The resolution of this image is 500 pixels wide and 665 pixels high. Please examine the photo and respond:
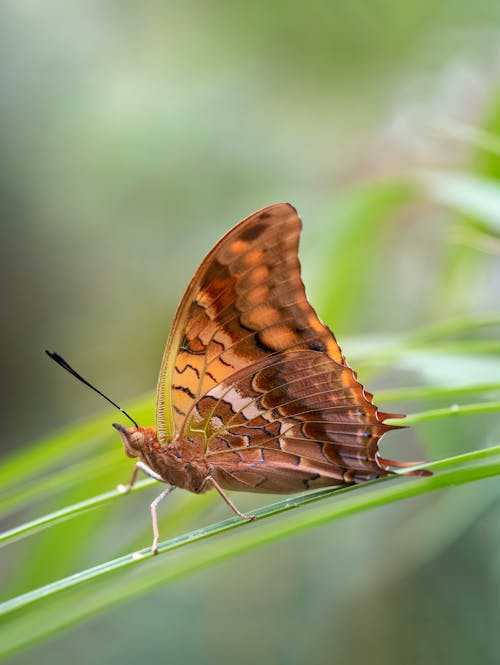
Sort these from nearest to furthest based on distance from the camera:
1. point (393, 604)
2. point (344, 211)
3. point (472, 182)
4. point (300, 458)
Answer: point (300, 458)
point (472, 182)
point (344, 211)
point (393, 604)

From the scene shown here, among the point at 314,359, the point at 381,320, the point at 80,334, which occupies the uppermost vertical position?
the point at 80,334

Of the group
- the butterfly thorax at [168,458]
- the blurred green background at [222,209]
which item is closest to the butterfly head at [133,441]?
the butterfly thorax at [168,458]

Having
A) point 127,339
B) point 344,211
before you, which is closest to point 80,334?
point 127,339

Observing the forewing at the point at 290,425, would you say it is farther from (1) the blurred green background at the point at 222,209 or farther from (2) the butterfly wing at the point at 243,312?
(1) the blurred green background at the point at 222,209

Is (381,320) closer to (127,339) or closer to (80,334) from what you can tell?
(127,339)

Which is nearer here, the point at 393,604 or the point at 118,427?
the point at 118,427

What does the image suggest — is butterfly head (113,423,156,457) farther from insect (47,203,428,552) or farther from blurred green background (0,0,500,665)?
blurred green background (0,0,500,665)
